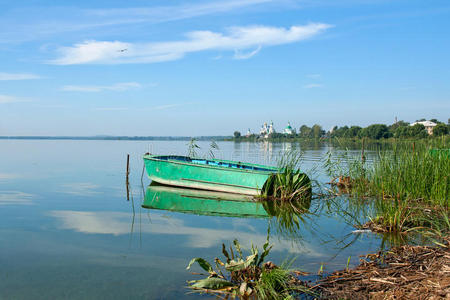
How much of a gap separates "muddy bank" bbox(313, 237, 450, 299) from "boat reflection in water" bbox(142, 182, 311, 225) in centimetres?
552

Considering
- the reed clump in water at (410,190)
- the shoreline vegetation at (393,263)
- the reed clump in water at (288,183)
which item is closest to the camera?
the shoreline vegetation at (393,263)

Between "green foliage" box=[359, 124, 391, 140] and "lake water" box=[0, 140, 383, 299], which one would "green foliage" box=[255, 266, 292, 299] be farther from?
"green foliage" box=[359, 124, 391, 140]

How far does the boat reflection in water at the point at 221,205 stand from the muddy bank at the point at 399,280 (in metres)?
5.52

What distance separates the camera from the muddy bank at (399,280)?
455 cm

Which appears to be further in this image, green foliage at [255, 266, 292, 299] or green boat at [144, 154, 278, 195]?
green boat at [144, 154, 278, 195]

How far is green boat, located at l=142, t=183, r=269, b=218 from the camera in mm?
12461

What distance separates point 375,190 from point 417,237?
211cm

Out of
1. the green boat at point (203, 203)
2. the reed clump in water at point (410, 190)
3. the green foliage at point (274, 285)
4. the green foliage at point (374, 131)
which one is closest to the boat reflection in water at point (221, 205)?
the green boat at point (203, 203)

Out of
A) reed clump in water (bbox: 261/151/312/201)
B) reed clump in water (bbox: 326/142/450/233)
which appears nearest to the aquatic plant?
reed clump in water (bbox: 326/142/450/233)

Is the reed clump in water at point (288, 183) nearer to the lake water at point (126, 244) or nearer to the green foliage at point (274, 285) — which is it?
the lake water at point (126, 244)

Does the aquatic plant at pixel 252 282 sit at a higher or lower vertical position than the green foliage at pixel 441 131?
lower

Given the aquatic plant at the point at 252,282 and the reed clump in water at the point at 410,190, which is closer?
the aquatic plant at the point at 252,282

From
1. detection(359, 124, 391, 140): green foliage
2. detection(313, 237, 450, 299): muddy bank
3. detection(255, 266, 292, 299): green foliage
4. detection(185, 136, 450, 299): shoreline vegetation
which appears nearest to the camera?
detection(313, 237, 450, 299): muddy bank

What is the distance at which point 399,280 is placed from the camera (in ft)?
16.2
